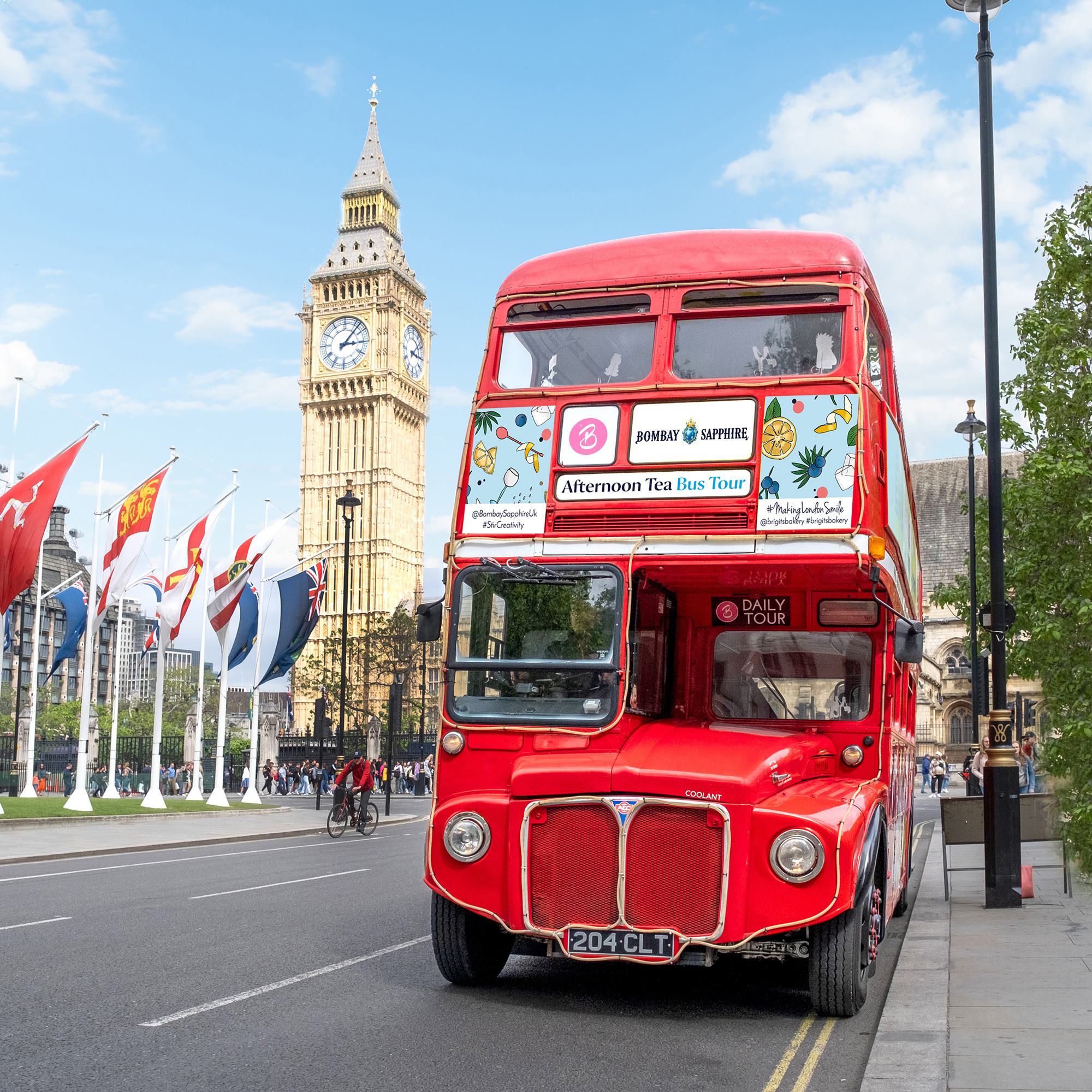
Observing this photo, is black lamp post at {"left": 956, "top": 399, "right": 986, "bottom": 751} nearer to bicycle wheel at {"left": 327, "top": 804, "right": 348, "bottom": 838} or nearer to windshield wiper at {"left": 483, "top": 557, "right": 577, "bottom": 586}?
bicycle wheel at {"left": 327, "top": 804, "right": 348, "bottom": 838}

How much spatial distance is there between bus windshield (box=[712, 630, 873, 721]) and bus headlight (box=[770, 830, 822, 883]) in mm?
1545

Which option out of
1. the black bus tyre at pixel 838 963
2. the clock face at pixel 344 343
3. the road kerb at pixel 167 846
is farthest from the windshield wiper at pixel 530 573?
the clock face at pixel 344 343

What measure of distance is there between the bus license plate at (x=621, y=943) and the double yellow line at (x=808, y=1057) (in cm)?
77

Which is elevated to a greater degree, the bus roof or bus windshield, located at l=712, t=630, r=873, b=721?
the bus roof

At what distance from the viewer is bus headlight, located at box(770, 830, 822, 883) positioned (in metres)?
6.87

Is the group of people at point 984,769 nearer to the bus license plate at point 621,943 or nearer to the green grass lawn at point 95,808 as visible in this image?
the bus license plate at point 621,943

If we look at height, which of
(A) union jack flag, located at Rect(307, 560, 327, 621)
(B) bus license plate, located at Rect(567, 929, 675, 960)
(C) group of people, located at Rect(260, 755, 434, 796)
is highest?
(A) union jack flag, located at Rect(307, 560, 327, 621)

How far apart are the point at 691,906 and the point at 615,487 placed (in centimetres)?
251

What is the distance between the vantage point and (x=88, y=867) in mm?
18156

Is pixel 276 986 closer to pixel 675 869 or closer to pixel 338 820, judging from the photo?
pixel 675 869

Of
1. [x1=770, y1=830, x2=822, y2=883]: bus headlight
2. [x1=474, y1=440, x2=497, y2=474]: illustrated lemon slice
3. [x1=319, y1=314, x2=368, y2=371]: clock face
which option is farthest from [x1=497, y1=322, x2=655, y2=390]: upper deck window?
[x1=319, y1=314, x2=368, y2=371]: clock face

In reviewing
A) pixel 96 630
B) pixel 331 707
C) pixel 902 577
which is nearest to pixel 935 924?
pixel 902 577

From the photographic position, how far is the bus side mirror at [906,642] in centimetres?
791

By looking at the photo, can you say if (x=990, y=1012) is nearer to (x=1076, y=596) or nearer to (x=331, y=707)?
→ (x=1076, y=596)
